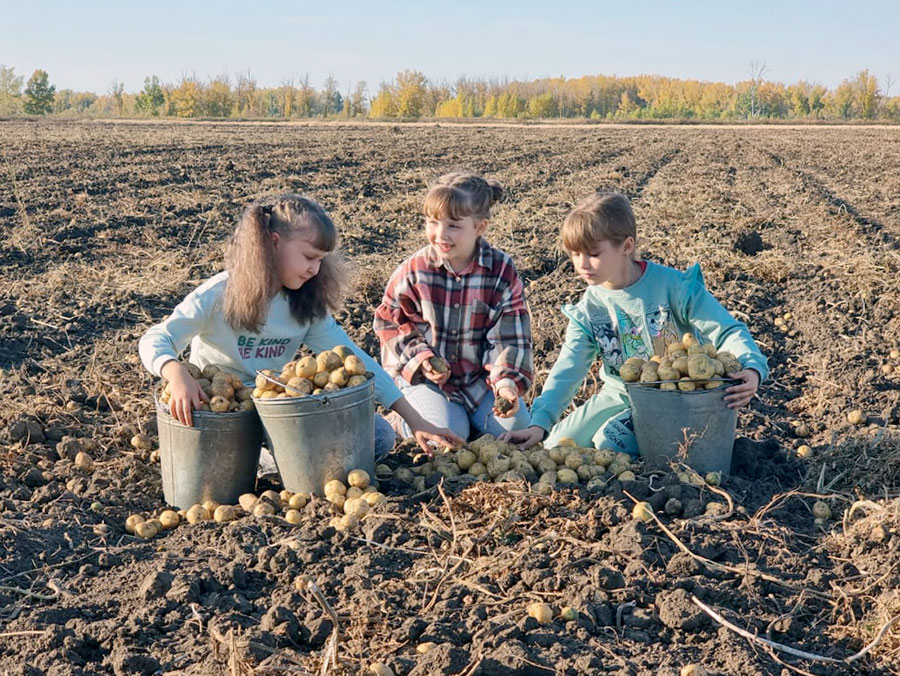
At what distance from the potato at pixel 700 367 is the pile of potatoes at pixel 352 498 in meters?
1.29

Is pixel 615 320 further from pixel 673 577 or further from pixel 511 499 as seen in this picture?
pixel 673 577

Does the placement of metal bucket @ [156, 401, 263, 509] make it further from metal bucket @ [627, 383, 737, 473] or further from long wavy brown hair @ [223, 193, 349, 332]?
metal bucket @ [627, 383, 737, 473]

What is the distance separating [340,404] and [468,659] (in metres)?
1.23

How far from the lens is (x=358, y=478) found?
11.1 feet

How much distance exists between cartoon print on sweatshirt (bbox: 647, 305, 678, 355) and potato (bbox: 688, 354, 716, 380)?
510 mm

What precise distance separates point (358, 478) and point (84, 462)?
4.38 feet

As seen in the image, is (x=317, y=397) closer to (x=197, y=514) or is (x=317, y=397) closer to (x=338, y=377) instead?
(x=338, y=377)

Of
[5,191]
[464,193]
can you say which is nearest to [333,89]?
[5,191]

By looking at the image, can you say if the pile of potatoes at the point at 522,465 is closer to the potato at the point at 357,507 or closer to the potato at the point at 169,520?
the potato at the point at 357,507

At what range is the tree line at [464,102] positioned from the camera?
81938 millimetres

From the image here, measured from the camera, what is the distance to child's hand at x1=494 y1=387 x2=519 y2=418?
12.8 ft

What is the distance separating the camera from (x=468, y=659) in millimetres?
2303

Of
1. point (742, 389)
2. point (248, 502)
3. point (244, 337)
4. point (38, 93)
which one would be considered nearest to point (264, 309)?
point (244, 337)

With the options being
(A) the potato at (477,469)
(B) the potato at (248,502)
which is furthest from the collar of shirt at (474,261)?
(B) the potato at (248,502)
